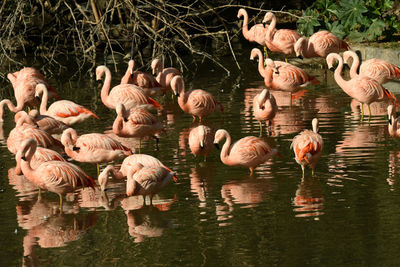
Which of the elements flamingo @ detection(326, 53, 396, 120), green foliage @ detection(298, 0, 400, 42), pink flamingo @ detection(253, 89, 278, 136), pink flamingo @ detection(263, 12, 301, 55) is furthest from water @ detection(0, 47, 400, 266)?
green foliage @ detection(298, 0, 400, 42)

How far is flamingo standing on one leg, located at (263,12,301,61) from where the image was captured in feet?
45.8

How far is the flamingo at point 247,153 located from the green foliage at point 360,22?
6.39m

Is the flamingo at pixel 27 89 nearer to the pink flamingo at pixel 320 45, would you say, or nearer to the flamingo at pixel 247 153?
the flamingo at pixel 247 153

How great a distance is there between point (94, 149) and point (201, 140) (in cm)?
123

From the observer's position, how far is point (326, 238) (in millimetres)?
6160

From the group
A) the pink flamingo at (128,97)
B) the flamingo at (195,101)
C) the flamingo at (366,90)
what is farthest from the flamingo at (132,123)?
the flamingo at (366,90)

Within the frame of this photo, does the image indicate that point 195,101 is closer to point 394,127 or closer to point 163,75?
point 163,75

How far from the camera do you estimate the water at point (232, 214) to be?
595 centimetres

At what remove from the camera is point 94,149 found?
328 inches

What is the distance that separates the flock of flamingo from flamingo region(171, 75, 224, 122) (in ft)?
0.05

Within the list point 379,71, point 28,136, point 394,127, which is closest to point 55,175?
point 28,136

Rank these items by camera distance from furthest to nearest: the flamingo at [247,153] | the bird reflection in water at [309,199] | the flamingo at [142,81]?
the flamingo at [142,81] → the flamingo at [247,153] → the bird reflection in water at [309,199]

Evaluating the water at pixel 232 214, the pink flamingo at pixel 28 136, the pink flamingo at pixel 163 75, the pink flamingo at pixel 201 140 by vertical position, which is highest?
the pink flamingo at pixel 163 75

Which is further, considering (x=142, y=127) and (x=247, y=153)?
(x=142, y=127)
